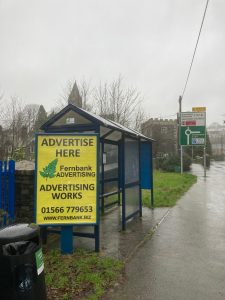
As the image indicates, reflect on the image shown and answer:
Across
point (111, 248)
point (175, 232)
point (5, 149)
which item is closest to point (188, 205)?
point (175, 232)

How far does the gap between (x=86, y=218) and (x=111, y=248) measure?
0.89 meters

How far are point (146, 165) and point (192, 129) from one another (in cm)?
1352

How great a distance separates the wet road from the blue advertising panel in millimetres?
2043

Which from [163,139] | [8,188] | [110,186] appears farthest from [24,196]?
[163,139]

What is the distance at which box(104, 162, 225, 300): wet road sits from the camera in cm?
397

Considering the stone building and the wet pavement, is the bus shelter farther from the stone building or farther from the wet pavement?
the stone building

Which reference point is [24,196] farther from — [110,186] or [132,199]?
[110,186]

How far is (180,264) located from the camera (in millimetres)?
4961

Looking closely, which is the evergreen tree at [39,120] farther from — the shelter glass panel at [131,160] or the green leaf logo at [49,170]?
the green leaf logo at [49,170]

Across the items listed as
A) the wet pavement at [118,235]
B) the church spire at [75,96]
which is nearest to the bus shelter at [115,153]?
the wet pavement at [118,235]

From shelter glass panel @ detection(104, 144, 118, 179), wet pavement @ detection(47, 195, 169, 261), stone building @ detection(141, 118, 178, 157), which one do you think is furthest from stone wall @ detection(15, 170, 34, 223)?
stone building @ detection(141, 118, 178, 157)

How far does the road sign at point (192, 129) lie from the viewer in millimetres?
22734

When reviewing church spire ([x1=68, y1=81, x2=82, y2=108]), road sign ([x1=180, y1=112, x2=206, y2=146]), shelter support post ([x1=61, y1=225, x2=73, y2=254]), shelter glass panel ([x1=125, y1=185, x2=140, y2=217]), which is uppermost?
church spire ([x1=68, y1=81, x2=82, y2=108])

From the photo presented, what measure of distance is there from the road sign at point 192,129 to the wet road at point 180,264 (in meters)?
14.7
